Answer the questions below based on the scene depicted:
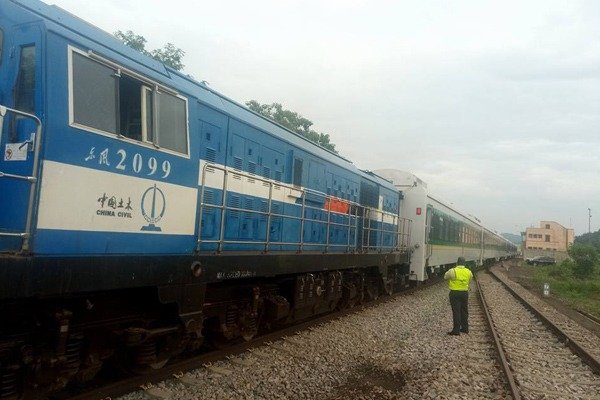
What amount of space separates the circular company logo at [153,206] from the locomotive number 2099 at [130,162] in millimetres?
189

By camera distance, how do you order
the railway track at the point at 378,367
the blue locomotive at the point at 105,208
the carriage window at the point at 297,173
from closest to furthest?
the blue locomotive at the point at 105,208, the railway track at the point at 378,367, the carriage window at the point at 297,173

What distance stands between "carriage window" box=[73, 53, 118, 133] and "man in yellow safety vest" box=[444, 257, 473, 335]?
26.5 ft

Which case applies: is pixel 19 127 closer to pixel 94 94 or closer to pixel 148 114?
pixel 94 94

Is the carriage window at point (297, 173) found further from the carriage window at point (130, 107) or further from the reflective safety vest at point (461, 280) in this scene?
the carriage window at point (130, 107)

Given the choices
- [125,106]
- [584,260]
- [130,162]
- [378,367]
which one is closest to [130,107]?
[125,106]

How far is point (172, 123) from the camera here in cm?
529

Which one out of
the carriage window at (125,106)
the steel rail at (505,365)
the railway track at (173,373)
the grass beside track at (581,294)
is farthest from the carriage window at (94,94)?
the grass beside track at (581,294)

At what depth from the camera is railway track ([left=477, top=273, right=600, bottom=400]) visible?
650 centimetres

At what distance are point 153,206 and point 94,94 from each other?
49.4 inches

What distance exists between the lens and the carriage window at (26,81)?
3.97m

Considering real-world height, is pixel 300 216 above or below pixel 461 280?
above

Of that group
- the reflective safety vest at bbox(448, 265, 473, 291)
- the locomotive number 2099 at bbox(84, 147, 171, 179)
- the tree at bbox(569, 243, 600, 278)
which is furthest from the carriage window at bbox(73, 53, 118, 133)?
the tree at bbox(569, 243, 600, 278)

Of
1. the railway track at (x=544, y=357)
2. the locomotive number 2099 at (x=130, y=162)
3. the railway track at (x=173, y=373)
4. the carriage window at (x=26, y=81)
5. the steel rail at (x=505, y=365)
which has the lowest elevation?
the railway track at (x=544, y=357)

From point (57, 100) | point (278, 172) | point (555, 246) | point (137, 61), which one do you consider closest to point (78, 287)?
point (57, 100)
